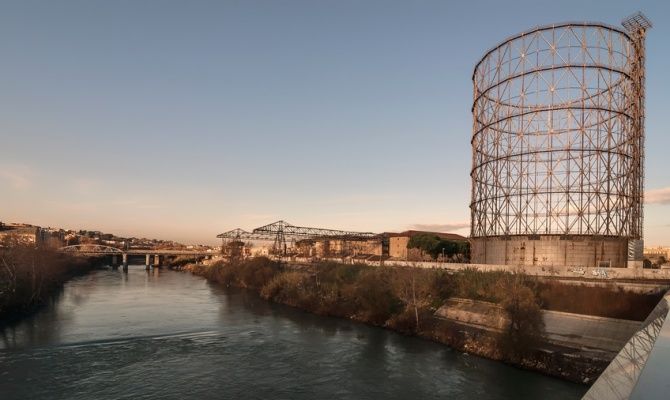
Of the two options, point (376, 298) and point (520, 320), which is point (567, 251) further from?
point (376, 298)

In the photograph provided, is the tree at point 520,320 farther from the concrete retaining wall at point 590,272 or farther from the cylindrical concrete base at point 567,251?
the cylindrical concrete base at point 567,251

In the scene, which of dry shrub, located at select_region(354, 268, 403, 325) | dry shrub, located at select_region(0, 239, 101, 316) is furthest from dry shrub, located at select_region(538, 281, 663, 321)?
dry shrub, located at select_region(0, 239, 101, 316)

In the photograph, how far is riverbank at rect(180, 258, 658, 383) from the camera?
24469 mm

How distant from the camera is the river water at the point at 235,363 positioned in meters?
20.3

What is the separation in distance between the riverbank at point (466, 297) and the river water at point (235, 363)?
1.10 metres

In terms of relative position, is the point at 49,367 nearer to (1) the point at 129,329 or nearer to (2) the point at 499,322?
(1) the point at 129,329

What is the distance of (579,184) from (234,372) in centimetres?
3469

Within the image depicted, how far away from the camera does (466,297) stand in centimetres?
3469

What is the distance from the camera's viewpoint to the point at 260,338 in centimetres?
3139

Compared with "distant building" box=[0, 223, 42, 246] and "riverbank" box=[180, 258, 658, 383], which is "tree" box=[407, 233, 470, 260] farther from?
"distant building" box=[0, 223, 42, 246]

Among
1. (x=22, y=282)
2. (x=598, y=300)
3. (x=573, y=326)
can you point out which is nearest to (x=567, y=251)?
(x=598, y=300)

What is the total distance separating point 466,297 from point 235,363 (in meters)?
18.7

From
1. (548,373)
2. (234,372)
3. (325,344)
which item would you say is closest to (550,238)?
(548,373)

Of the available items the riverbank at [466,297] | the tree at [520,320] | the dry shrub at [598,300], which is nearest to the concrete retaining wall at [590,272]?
the riverbank at [466,297]
